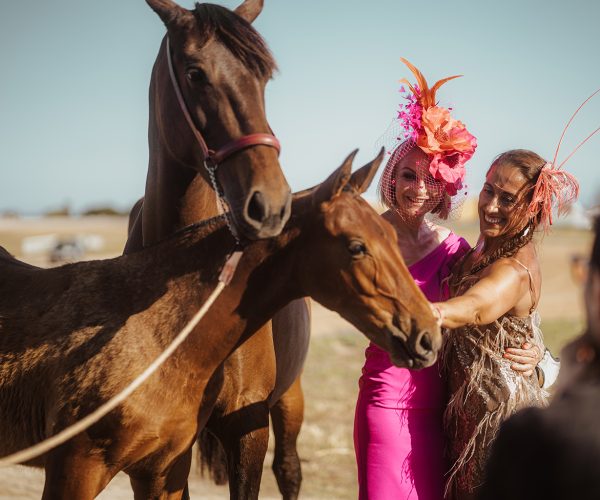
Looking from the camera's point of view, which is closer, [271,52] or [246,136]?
[246,136]

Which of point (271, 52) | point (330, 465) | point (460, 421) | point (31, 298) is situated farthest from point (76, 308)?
point (330, 465)

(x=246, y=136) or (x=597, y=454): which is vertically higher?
(x=246, y=136)

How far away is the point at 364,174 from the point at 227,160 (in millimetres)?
639

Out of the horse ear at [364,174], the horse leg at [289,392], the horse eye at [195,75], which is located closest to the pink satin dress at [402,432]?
the horse leg at [289,392]

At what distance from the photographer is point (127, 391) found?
2.56m

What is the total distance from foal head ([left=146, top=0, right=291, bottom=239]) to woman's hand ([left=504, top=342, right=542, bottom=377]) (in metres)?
1.43

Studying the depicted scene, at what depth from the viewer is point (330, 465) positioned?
23.5ft

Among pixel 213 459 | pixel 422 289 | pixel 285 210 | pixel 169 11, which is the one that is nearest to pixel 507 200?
pixel 422 289

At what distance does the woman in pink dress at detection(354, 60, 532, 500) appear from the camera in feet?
11.6

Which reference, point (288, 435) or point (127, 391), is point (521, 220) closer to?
point (127, 391)

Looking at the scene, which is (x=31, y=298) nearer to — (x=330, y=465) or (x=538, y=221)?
(x=538, y=221)

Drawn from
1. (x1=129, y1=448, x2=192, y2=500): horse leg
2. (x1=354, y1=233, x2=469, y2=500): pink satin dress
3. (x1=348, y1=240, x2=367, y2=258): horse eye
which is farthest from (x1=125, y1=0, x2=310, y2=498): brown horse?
(x1=354, y1=233, x2=469, y2=500): pink satin dress

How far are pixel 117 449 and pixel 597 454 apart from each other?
6.52ft

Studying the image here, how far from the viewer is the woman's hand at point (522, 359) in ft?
10.8
